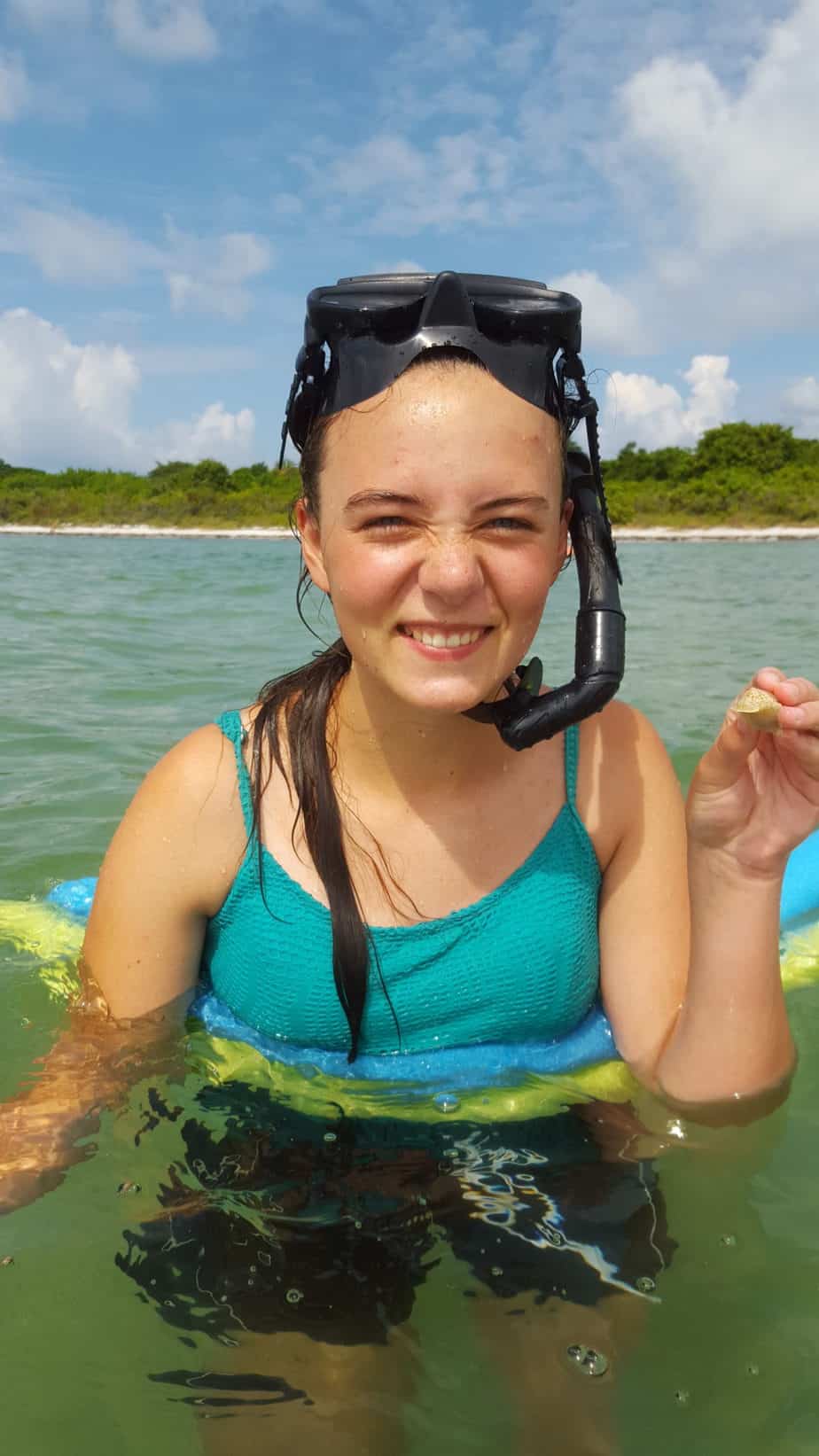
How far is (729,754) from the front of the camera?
1547 mm

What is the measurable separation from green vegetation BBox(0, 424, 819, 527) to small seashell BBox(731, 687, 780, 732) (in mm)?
35690

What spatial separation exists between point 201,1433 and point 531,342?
1574 millimetres

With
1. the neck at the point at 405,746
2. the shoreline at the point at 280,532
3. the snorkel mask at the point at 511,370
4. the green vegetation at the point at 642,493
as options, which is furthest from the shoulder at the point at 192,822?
the green vegetation at the point at 642,493

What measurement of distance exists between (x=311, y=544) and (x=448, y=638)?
0.34 meters

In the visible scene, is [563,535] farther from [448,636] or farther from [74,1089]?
[74,1089]

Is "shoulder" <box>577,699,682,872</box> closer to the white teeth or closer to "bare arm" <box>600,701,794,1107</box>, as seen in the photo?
"bare arm" <box>600,701,794,1107</box>

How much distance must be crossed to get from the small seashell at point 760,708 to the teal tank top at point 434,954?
2.03ft

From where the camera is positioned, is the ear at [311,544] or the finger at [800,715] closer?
the finger at [800,715]

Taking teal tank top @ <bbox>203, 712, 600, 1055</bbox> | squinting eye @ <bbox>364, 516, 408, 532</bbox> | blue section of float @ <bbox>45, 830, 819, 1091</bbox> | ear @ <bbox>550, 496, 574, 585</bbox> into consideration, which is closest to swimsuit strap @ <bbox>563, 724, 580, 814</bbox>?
teal tank top @ <bbox>203, 712, 600, 1055</bbox>

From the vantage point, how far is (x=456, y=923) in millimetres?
1988

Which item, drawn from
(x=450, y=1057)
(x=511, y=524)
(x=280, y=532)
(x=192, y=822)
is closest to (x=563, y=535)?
(x=511, y=524)

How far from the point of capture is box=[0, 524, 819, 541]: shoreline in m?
32.9

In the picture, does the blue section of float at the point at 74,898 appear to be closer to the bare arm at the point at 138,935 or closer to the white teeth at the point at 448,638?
the bare arm at the point at 138,935

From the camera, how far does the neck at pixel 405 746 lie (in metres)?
2.01
